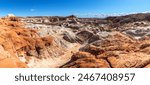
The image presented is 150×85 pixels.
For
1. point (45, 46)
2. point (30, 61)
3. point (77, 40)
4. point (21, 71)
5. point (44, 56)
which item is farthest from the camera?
point (77, 40)

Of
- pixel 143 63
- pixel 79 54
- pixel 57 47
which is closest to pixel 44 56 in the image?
pixel 57 47

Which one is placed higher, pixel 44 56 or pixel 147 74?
pixel 147 74

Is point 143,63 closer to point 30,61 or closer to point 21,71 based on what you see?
point 21,71

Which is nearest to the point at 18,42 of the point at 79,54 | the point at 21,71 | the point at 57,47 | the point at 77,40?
the point at 57,47

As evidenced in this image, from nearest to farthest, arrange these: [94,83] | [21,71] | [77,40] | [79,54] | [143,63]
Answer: [94,83]
[21,71]
[143,63]
[79,54]
[77,40]

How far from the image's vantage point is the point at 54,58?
2273 cm

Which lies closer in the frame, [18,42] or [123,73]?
[123,73]

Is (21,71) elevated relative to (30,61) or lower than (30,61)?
elevated

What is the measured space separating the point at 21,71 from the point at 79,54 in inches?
244

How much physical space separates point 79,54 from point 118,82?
6.68 metres

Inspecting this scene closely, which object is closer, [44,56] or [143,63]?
[143,63]

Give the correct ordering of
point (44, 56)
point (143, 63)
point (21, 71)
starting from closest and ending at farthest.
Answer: point (21, 71) < point (143, 63) < point (44, 56)

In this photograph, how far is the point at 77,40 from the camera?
31859 millimetres

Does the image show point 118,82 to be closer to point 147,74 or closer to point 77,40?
point 147,74
